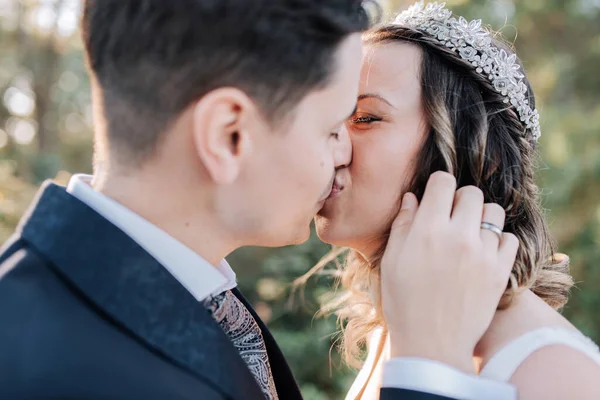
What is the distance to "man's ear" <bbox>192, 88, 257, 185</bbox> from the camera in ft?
5.33

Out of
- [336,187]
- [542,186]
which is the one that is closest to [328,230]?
[336,187]

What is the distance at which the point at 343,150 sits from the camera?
8.06ft

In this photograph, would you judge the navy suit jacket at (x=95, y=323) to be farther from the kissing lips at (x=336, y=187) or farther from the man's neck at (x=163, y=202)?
the kissing lips at (x=336, y=187)

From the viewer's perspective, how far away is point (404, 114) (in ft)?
8.13

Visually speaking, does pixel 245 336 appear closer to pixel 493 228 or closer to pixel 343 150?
pixel 343 150

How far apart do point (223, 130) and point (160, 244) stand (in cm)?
36

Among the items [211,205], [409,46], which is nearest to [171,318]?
[211,205]

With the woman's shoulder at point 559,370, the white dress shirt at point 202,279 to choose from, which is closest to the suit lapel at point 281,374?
the white dress shirt at point 202,279

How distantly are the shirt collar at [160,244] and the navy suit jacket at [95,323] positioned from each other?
7 cm

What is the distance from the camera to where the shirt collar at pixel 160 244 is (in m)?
1.70

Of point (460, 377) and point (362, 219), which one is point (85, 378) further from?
point (362, 219)

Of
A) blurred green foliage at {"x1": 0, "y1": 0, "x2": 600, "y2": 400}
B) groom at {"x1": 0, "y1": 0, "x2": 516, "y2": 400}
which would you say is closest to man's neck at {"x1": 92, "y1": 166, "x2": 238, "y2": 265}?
groom at {"x1": 0, "y1": 0, "x2": 516, "y2": 400}

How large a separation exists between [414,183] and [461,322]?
69cm

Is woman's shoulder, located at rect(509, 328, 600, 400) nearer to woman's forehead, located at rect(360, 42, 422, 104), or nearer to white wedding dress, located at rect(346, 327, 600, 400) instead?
white wedding dress, located at rect(346, 327, 600, 400)
